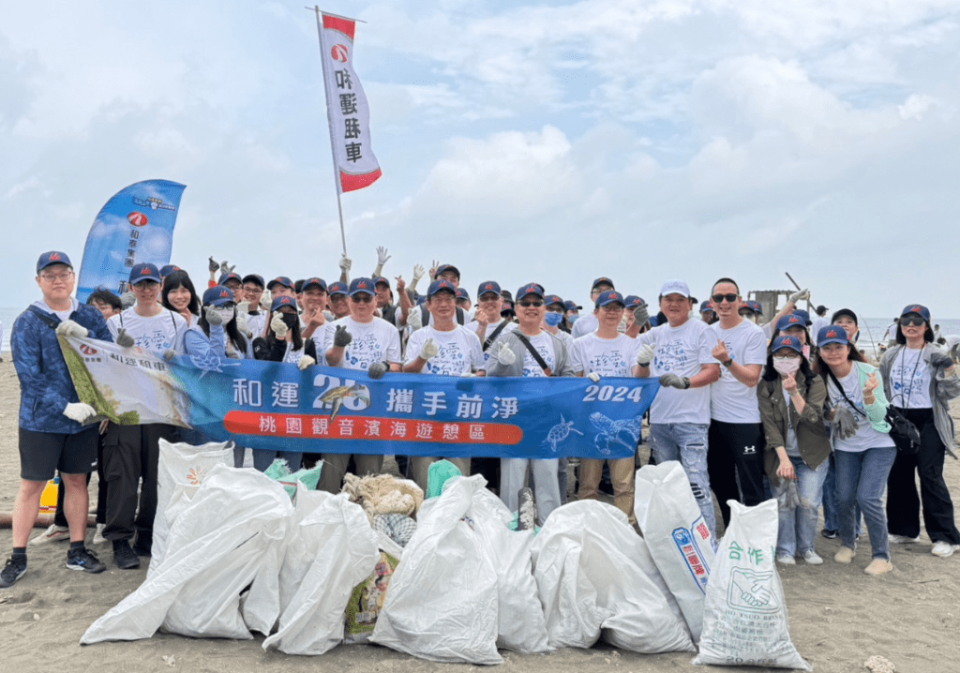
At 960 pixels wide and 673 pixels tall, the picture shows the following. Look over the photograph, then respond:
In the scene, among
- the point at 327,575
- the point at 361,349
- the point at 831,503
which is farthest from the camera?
the point at 831,503

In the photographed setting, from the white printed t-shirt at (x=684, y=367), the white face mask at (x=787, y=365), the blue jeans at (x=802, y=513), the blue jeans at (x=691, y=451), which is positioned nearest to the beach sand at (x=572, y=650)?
the blue jeans at (x=802, y=513)

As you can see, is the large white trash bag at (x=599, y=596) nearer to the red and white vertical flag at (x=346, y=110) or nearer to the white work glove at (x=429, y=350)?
the white work glove at (x=429, y=350)

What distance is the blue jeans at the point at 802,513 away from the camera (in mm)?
4949

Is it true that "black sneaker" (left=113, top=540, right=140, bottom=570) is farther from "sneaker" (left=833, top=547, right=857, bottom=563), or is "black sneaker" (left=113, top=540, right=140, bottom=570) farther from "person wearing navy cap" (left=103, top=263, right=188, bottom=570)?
"sneaker" (left=833, top=547, right=857, bottom=563)

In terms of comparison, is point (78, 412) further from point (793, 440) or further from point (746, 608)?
point (793, 440)

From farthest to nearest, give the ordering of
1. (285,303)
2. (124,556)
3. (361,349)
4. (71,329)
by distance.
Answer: (285,303), (361,349), (124,556), (71,329)

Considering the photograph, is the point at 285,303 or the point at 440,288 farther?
the point at 285,303

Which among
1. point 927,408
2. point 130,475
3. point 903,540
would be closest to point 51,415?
point 130,475

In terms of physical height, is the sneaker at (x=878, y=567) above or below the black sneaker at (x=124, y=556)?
below

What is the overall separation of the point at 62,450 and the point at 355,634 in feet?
7.64

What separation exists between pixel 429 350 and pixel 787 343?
96.0 inches

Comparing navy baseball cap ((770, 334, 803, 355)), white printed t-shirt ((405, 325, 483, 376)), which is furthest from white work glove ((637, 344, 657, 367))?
white printed t-shirt ((405, 325, 483, 376))

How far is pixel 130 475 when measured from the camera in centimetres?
466

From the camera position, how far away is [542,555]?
11.6ft
